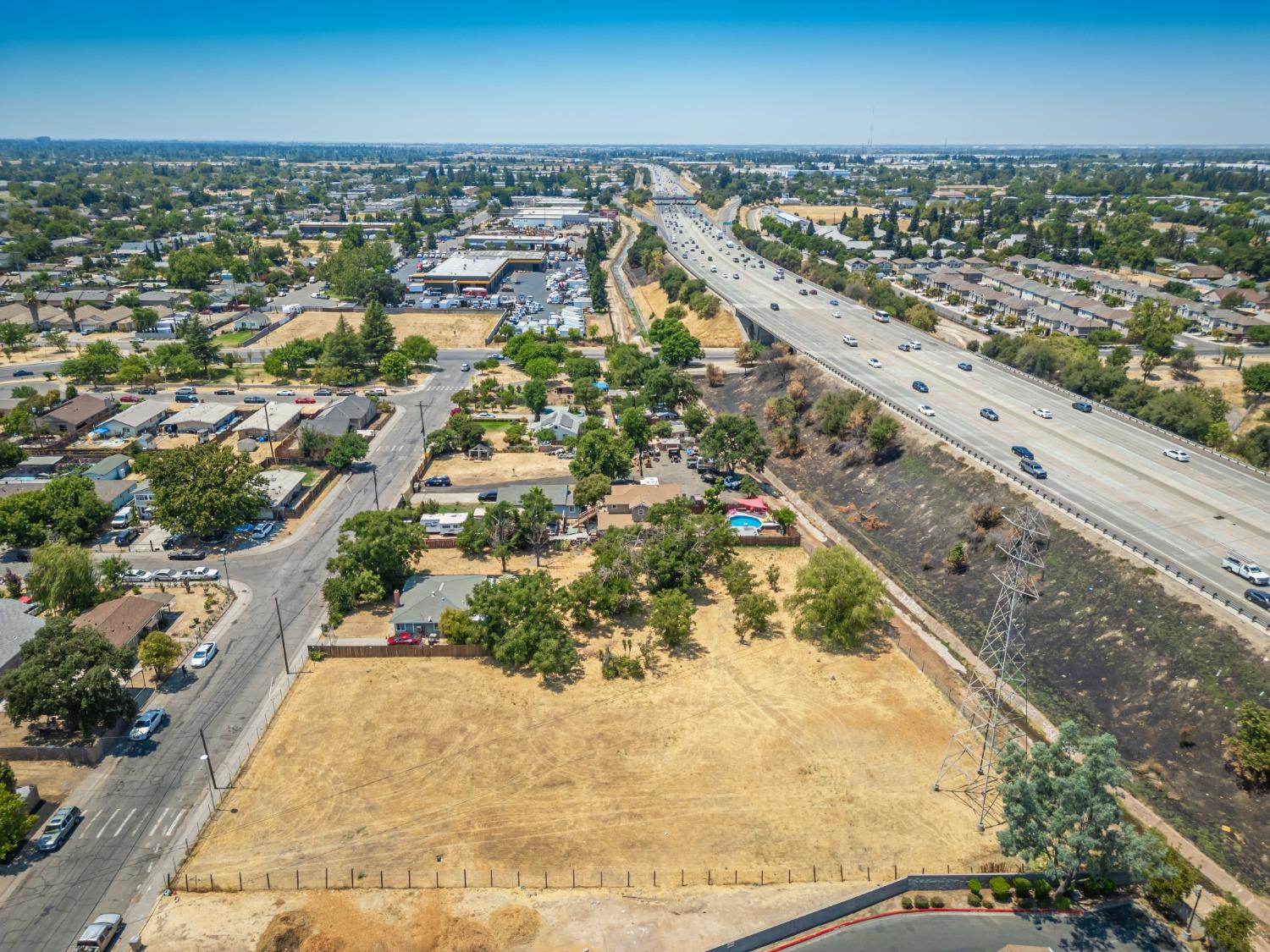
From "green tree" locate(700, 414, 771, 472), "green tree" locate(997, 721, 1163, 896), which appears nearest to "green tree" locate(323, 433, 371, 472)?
"green tree" locate(700, 414, 771, 472)

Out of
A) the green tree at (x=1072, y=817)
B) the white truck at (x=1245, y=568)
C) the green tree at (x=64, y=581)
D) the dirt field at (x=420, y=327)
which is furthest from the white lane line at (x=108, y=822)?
the dirt field at (x=420, y=327)

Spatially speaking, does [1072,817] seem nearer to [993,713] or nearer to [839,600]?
[993,713]

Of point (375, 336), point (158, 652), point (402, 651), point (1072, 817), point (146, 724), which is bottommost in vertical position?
point (402, 651)

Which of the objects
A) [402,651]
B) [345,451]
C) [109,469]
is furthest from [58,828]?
[109,469]

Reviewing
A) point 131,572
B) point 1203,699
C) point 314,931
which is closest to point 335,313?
point 131,572

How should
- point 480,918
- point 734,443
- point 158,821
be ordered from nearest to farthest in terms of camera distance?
point 480,918 < point 158,821 < point 734,443

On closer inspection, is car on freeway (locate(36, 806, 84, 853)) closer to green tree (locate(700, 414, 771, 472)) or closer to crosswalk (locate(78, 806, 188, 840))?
crosswalk (locate(78, 806, 188, 840))

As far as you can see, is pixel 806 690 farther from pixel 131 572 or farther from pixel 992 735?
pixel 131 572
